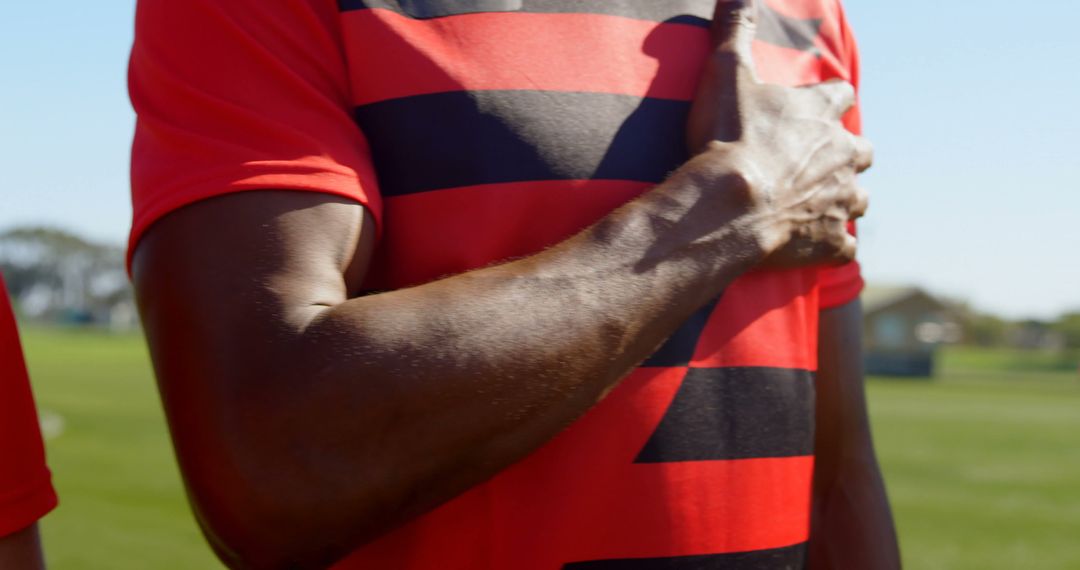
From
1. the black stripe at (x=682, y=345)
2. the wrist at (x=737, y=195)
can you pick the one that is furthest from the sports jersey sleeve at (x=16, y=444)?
the wrist at (x=737, y=195)

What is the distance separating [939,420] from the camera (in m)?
21.3

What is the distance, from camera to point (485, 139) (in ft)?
4.92

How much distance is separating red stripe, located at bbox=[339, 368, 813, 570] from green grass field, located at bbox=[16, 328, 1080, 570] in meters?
6.48

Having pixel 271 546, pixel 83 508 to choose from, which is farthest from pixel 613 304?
pixel 83 508

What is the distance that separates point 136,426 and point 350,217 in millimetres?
17350

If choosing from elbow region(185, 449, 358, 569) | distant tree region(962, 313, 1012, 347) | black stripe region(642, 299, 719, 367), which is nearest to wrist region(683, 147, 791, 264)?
black stripe region(642, 299, 719, 367)

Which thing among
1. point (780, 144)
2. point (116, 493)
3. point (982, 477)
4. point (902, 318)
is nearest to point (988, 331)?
point (902, 318)

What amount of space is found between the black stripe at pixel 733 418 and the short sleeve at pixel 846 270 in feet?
1.00

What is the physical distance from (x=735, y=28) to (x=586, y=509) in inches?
30.7

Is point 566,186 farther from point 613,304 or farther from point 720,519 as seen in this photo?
point 720,519

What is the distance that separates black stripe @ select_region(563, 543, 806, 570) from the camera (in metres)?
1.49

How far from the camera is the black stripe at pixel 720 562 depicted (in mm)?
1494

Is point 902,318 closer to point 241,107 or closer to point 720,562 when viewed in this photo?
point 720,562

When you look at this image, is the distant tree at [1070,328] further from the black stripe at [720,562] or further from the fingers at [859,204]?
the black stripe at [720,562]
